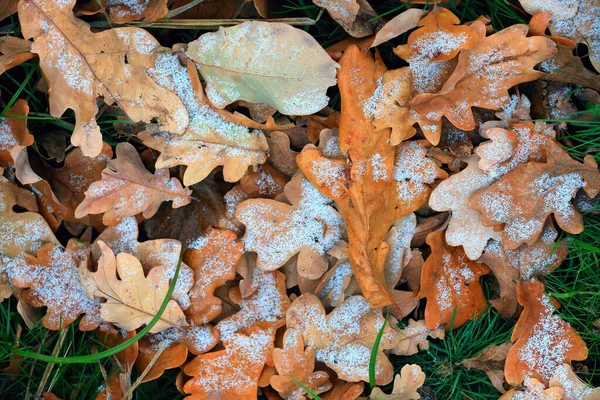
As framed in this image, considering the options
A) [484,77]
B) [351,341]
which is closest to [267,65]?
[484,77]

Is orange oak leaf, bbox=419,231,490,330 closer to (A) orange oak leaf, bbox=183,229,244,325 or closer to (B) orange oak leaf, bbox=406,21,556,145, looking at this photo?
(B) orange oak leaf, bbox=406,21,556,145

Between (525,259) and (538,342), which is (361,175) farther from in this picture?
(538,342)

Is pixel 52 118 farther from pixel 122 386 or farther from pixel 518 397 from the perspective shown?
pixel 518 397

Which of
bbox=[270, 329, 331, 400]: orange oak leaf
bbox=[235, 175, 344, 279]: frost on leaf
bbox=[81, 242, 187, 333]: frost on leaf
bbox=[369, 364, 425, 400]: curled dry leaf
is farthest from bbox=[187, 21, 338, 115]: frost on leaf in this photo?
bbox=[369, 364, 425, 400]: curled dry leaf

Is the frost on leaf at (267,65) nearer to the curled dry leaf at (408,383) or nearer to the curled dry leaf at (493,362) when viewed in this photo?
the curled dry leaf at (408,383)

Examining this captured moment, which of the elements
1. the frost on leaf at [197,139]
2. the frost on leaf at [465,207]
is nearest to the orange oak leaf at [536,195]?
the frost on leaf at [465,207]

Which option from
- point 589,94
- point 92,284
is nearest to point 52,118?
point 92,284

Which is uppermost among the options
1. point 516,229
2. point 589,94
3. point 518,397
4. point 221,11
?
point 221,11

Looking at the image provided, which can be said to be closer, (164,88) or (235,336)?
(164,88)
